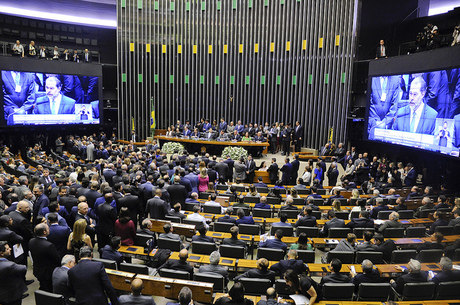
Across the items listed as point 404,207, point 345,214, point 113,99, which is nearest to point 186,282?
point 345,214

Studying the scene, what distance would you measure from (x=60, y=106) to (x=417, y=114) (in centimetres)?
1648

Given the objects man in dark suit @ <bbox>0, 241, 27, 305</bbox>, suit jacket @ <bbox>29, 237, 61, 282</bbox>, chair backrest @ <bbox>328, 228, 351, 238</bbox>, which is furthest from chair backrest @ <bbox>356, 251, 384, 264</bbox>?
man in dark suit @ <bbox>0, 241, 27, 305</bbox>

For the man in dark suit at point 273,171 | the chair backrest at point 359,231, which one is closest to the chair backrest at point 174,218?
the chair backrest at point 359,231

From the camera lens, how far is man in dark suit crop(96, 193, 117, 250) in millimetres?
5638

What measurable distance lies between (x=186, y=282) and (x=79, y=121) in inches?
648

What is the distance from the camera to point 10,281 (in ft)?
12.9

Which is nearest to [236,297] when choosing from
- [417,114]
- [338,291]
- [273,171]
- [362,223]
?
[338,291]

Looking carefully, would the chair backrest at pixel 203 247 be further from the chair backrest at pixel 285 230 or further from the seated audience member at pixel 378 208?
the seated audience member at pixel 378 208

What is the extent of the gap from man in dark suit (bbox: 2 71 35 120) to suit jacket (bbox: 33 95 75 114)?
0.32 meters

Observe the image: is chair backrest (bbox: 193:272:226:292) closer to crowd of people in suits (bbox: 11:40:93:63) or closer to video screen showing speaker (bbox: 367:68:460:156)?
video screen showing speaker (bbox: 367:68:460:156)

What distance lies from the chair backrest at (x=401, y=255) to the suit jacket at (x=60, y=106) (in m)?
17.0

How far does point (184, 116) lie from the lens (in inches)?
831

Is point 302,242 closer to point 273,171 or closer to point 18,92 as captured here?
point 273,171

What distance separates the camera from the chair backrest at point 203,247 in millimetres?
5398
